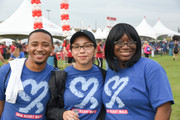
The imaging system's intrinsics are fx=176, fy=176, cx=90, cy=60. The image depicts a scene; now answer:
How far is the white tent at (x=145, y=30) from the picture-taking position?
24659 mm

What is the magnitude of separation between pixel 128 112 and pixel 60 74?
2.83ft

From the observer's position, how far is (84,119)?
1.90m

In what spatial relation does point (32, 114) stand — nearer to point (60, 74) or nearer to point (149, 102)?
point (60, 74)

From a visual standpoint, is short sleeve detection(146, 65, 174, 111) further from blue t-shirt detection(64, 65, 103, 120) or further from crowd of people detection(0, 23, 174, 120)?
blue t-shirt detection(64, 65, 103, 120)

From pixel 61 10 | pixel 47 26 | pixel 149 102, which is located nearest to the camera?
pixel 149 102

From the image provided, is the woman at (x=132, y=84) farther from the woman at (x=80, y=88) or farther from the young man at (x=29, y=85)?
the young man at (x=29, y=85)

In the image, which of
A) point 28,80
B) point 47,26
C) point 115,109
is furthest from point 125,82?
point 47,26

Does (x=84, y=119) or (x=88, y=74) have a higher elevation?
(x=88, y=74)

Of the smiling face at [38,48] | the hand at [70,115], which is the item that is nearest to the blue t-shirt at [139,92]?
the hand at [70,115]

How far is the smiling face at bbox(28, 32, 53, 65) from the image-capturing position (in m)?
2.05

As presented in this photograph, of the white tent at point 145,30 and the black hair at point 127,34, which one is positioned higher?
the white tent at point 145,30

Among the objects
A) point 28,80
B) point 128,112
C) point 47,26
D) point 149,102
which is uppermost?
point 47,26

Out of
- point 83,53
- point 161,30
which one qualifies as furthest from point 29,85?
point 161,30

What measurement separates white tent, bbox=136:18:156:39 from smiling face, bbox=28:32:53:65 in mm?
24322
